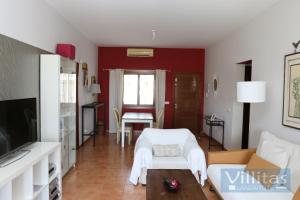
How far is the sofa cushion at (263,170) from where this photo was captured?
8.85 ft

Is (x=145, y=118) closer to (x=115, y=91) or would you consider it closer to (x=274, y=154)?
(x=115, y=91)

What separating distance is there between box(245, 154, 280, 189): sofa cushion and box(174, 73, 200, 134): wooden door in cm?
500

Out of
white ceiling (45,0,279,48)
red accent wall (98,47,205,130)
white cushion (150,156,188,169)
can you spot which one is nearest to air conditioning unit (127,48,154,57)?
red accent wall (98,47,205,130)

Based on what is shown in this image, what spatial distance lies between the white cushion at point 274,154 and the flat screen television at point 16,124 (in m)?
2.88

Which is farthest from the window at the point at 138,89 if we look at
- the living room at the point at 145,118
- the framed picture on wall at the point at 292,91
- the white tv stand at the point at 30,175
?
the framed picture on wall at the point at 292,91

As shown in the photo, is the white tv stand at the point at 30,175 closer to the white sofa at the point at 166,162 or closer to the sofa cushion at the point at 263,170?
the white sofa at the point at 166,162

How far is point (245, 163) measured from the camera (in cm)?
349

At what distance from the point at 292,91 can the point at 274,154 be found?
90 cm

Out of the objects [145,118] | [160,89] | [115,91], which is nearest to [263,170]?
[145,118]

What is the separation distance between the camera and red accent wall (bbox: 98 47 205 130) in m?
7.94

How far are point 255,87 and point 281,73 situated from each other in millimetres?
434

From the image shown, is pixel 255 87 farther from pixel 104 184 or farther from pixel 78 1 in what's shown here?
pixel 78 1

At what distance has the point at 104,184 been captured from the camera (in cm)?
371

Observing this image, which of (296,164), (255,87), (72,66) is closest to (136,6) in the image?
(72,66)
